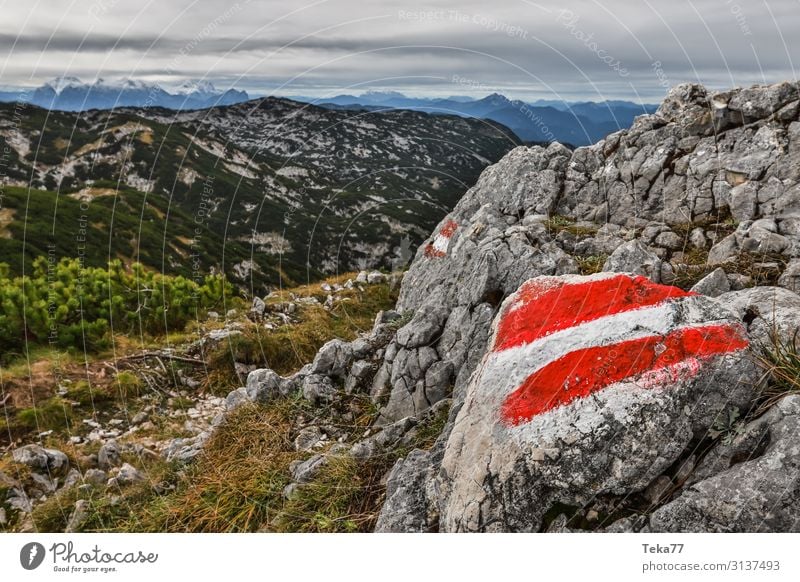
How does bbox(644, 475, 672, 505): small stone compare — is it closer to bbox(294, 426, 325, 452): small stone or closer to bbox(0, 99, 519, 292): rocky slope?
bbox(294, 426, 325, 452): small stone

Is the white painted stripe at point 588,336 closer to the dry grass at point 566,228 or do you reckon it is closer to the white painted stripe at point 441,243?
the dry grass at point 566,228

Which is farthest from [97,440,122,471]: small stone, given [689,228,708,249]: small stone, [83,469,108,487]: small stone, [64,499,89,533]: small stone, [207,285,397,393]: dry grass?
[689,228,708,249]: small stone

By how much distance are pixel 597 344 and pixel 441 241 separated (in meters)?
10.0

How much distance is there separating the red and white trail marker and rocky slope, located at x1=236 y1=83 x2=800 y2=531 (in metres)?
0.03

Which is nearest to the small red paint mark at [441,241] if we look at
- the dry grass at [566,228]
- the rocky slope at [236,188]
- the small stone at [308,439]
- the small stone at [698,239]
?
the dry grass at [566,228]

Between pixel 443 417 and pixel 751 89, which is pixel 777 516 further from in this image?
pixel 751 89

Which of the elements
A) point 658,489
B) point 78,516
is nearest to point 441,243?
point 658,489

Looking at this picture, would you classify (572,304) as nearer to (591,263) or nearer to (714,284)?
(714,284)

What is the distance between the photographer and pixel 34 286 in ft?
51.6

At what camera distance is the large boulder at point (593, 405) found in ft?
17.9

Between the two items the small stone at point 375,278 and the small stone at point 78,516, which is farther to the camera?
the small stone at point 375,278

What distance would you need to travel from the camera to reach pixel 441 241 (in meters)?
15.8

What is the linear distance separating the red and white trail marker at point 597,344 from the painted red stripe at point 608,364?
0.01 m

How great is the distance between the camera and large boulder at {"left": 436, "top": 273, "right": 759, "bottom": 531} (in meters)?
5.45
